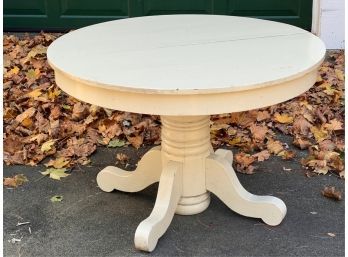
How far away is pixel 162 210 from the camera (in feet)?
8.90

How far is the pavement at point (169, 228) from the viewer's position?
267cm

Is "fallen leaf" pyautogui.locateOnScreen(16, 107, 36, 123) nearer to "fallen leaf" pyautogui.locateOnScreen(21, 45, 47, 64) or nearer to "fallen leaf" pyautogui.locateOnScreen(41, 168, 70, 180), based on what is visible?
"fallen leaf" pyautogui.locateOnScreen(41, 168, 70, 180)

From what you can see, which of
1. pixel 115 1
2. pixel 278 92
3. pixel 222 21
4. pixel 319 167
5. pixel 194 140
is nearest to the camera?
pixel 278 92

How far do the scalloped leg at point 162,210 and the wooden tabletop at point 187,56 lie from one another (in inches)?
21.5

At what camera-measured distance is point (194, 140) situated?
2773mm

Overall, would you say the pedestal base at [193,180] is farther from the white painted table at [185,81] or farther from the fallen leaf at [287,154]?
the fallen leaf at [287,154]

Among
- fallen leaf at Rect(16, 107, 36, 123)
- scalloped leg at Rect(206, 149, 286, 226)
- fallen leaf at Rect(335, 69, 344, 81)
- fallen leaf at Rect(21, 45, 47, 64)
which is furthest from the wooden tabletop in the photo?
fallen leaf at Rect(21, 45, 47, 64)

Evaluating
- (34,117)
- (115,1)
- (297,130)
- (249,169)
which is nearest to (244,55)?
(249,169)

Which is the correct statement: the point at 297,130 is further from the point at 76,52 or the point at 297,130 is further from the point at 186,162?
the point at 76,52

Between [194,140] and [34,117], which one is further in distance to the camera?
[34,117]

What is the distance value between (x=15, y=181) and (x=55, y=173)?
0.69 ft

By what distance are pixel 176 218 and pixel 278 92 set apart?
89 cm

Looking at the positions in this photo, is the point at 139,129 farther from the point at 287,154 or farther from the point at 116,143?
the point at 287,154

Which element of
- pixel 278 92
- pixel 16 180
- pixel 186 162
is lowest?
pixel 16 180
